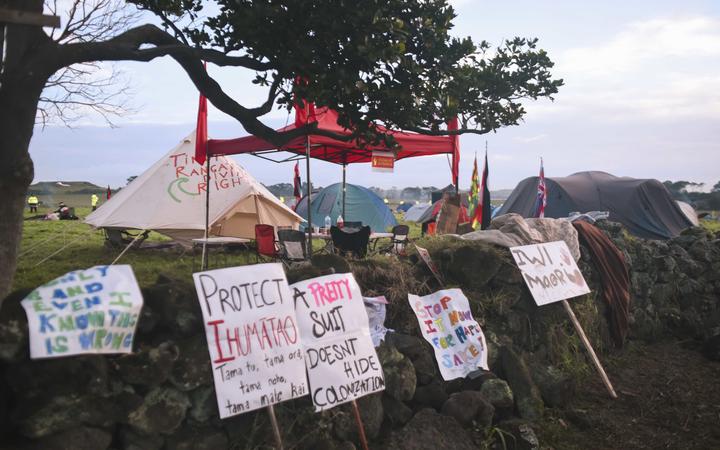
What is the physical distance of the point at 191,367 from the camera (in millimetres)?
3248

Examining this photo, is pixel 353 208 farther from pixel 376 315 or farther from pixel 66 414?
pixel 66 414

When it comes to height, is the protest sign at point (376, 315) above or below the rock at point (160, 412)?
above

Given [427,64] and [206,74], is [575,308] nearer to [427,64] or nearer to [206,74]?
[427,64]

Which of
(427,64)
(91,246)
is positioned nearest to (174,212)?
(91,246)

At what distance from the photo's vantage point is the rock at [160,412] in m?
3.04

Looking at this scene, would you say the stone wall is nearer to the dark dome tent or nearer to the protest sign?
the protest sign

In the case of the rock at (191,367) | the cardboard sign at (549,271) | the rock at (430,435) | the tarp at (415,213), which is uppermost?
the tarp at (415,213)

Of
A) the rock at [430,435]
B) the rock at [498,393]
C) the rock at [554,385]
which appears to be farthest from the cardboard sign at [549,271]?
the rock at [430,435]

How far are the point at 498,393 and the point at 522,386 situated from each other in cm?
30

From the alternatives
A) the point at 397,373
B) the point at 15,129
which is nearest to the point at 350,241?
the point at 397,373

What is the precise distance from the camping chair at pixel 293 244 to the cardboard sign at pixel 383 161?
→ 1.56 m

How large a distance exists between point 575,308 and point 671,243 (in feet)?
11.4

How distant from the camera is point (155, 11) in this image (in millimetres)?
5965

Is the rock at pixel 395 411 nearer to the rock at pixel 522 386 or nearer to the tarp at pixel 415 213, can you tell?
the rock at pixel 522 386
